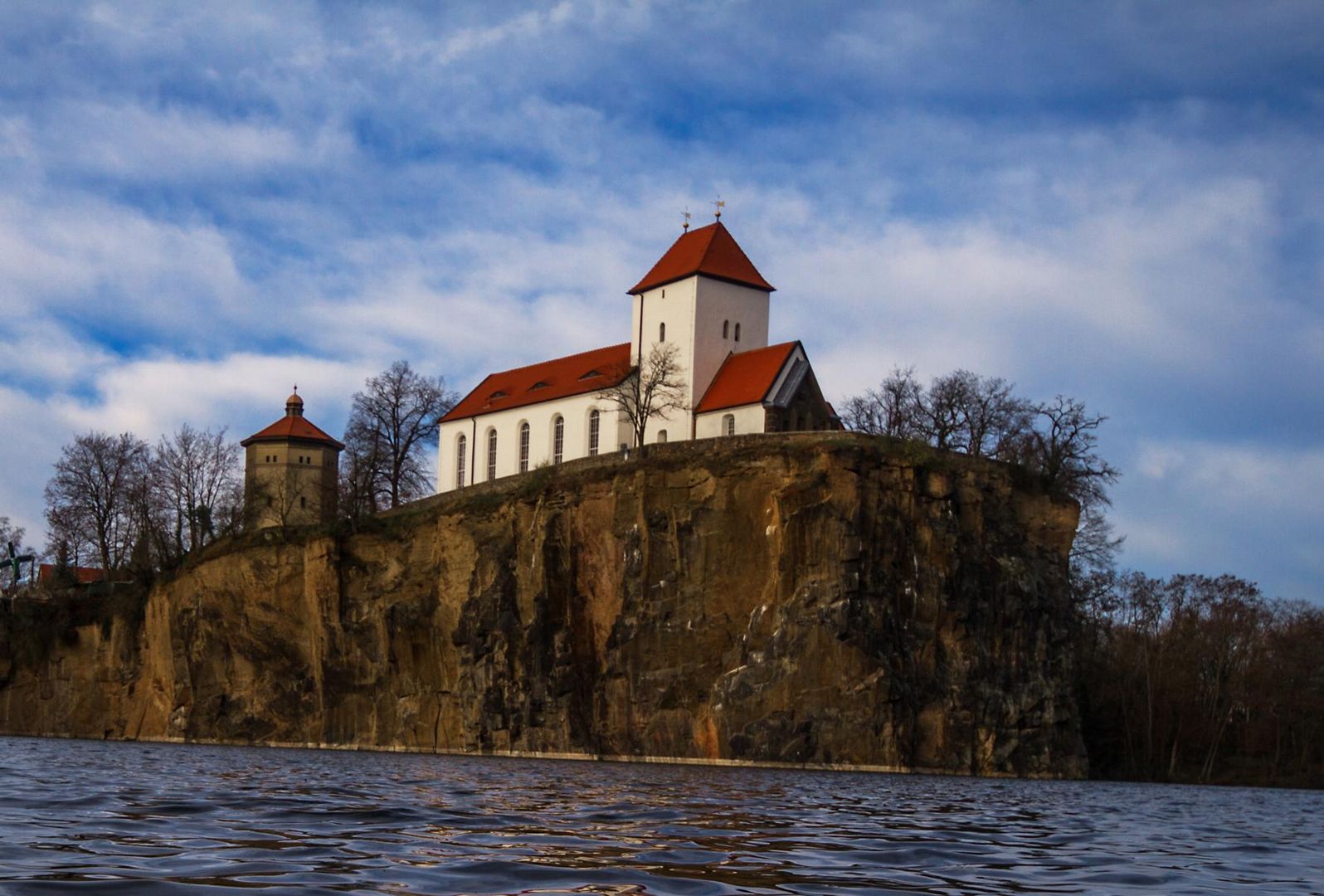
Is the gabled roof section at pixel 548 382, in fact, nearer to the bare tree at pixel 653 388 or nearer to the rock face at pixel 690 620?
the bare tree at pixel 653 388

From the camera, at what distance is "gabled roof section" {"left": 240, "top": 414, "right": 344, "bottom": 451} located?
96.9 meters

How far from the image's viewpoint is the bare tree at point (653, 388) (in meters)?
68.1

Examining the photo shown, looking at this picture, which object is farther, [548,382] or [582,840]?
[548,382]

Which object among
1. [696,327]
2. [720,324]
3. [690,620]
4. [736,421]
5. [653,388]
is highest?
[720,324]

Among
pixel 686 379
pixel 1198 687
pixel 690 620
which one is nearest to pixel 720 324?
pixel 686 379

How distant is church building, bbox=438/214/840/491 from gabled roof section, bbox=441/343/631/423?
9cm

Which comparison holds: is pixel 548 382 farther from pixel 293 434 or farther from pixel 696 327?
pixel 293 434

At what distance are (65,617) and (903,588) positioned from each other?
4517cm

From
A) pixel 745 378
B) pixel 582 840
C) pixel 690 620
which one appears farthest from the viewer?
pixel 745 378

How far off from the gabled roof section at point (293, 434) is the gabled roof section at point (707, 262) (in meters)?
33.2

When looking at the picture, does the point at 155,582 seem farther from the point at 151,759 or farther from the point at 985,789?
the point at 985,789

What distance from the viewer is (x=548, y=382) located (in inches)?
3009

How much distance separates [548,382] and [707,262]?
38.5ft

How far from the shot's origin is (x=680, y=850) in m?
13.8
